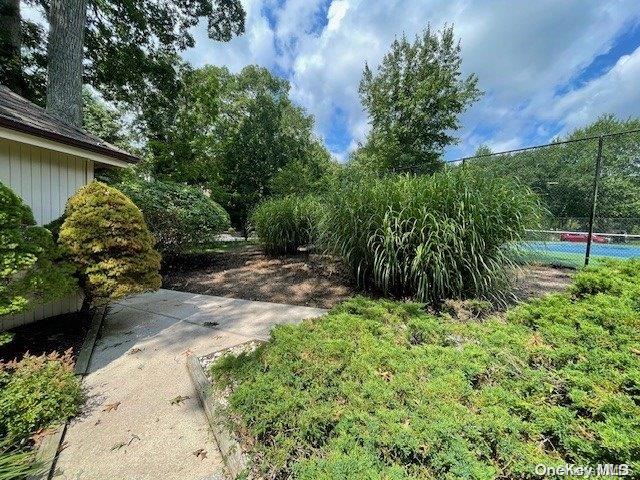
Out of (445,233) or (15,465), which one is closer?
(15,465)

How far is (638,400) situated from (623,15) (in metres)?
7.54

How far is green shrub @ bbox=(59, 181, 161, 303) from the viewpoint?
290 cm

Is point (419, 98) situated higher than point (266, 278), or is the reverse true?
point (419, 98)

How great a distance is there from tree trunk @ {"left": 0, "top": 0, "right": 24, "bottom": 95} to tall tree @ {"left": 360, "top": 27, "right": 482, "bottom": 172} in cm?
1040

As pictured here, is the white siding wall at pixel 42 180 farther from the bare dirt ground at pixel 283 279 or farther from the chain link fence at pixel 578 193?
the chain link fence at pixel 578 193

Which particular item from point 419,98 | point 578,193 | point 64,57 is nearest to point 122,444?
point 64,57

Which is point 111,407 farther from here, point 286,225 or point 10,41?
point 10,41

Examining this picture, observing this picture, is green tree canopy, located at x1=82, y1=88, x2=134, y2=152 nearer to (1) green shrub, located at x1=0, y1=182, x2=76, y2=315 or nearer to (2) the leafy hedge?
(1) green shrub, located at x1=0, y1=182, x2=76, y2=315

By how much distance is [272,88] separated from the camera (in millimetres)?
18297

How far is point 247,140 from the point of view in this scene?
16.8m

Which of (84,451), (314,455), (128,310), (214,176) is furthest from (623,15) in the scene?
(214,176)

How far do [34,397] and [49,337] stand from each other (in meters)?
1.71

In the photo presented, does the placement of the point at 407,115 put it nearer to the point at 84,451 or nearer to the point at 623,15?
the point at 623,15

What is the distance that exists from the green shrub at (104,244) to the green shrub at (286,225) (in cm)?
378
